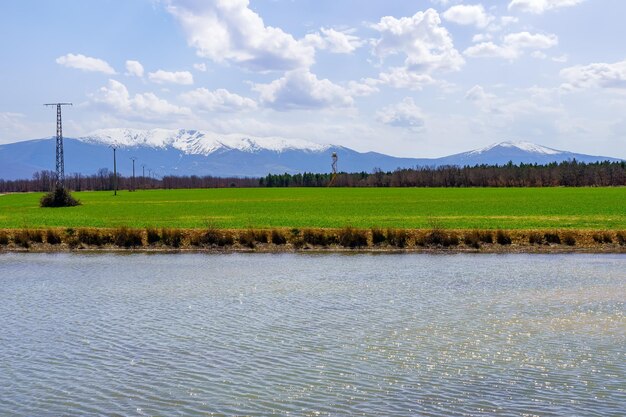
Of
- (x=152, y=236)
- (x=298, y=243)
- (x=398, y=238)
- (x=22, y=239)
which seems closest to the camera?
(x=398, y=238)

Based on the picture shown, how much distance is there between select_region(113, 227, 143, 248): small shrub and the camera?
4675cm

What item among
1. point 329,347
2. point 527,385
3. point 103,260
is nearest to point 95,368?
point 329,347

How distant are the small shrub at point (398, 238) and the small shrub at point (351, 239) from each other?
1714mm

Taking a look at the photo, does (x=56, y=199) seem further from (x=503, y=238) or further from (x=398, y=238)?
(x=503, y=238)

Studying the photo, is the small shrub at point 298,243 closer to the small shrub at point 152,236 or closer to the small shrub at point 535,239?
the small shrub at point 152,236

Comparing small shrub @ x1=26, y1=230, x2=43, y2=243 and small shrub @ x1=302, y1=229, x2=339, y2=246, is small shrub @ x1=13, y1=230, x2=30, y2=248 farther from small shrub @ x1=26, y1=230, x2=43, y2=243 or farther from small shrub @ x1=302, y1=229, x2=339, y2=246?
small shrub @ x1=302, y1=229, x2=339, y2=246

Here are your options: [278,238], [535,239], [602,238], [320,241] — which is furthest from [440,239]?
[278,238]

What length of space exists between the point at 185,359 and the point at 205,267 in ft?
64.6

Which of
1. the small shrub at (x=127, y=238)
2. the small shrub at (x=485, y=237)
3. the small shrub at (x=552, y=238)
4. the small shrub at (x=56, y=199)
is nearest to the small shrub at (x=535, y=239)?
the small shrub at (x=552, y=238)

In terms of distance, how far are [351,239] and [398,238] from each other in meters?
3.19

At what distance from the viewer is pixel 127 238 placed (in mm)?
46812

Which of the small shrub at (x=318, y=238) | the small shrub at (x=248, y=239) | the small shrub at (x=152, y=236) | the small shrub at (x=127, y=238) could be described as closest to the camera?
the small shrub at (x=318, y=238)

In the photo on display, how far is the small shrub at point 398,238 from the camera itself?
1772 inches

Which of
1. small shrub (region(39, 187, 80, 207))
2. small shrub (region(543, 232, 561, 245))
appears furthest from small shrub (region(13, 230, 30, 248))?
small shrub (region(39, 187, 80, 207))
